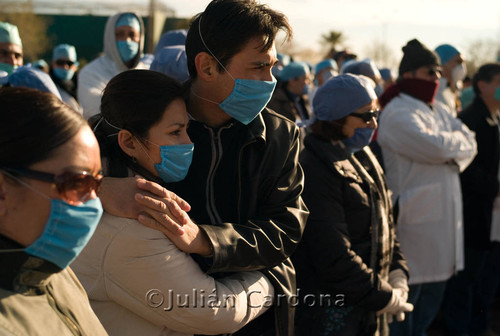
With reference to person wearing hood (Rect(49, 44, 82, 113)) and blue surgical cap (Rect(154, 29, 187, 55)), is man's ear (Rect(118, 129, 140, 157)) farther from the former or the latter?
person wearing hood (Rect(49, 44, 82, 113))

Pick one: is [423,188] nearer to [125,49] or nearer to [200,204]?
[200,204]

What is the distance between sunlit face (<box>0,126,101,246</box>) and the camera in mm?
1403

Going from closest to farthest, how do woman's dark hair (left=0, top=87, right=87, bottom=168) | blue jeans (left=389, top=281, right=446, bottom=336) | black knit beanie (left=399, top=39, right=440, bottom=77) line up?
1. woman's dark hair (left=0, top=87, right=87, bottom=168)
2. blue jeans (left=389, top=281, right=446, bottom=336)
3. black knit beanie (left=399, top=39, right=440, bottom=77)

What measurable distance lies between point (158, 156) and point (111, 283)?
0.50m

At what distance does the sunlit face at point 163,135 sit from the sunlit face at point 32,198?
0.64 m

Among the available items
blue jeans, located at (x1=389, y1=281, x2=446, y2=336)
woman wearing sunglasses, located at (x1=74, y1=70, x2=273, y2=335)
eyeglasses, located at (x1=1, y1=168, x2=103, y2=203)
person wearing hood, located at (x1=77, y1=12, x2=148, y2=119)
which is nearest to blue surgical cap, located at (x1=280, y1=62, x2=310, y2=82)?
person wearing hood, located at (x1=77, y1=12, x2=148, y2=119)

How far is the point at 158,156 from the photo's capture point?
215cm

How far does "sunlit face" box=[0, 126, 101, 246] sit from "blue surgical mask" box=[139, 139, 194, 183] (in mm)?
662

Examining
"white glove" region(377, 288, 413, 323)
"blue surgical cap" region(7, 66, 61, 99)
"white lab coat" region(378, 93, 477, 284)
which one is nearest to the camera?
"white glove" region(377, 288, 413, 323)

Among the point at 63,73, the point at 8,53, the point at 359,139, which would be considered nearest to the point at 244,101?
the point at 359,139

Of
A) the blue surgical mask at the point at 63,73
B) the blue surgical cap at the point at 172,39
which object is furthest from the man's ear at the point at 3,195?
the blue surgical mask at the point at 63,73

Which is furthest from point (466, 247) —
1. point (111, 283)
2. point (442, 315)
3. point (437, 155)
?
point (111, 283)

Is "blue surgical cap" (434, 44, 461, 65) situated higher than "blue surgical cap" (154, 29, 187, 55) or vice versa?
"blue surgical cap" (154, 29, 187, 55)

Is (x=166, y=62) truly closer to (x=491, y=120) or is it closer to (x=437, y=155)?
(x=437, y=155)
